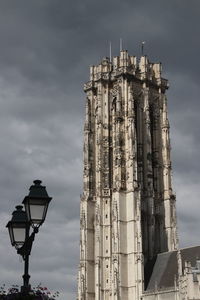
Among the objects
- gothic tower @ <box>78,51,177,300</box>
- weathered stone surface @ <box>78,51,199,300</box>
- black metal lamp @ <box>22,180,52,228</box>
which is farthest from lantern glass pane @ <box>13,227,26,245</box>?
gothic tower @ <box>78,51,177,300</box>

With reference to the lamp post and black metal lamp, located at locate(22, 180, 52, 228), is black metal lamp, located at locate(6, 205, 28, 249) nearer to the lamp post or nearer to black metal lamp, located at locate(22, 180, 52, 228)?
the lamp post

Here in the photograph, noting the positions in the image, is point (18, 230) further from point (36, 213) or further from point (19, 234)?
point (36, 213)

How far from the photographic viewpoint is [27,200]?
→ 11992 mm

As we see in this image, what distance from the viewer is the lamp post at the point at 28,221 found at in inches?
472

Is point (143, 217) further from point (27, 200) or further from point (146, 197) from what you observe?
point (27, 200)

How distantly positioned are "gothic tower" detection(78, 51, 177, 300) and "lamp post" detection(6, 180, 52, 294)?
5452cm

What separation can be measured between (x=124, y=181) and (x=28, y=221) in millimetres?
59246

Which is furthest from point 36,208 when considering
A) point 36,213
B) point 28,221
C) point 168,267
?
point 168,267

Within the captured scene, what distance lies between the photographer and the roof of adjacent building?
6475cm

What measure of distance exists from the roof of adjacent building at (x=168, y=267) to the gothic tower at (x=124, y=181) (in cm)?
143

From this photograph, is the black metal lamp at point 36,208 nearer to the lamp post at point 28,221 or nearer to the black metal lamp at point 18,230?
the lamp post at point 28,221

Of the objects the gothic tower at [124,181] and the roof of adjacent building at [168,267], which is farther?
the gothic tower at [124,181]

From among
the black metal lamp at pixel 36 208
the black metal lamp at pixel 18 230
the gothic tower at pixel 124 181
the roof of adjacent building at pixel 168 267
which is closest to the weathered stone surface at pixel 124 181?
the gothic tower at pixel 124 181

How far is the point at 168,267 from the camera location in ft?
219
